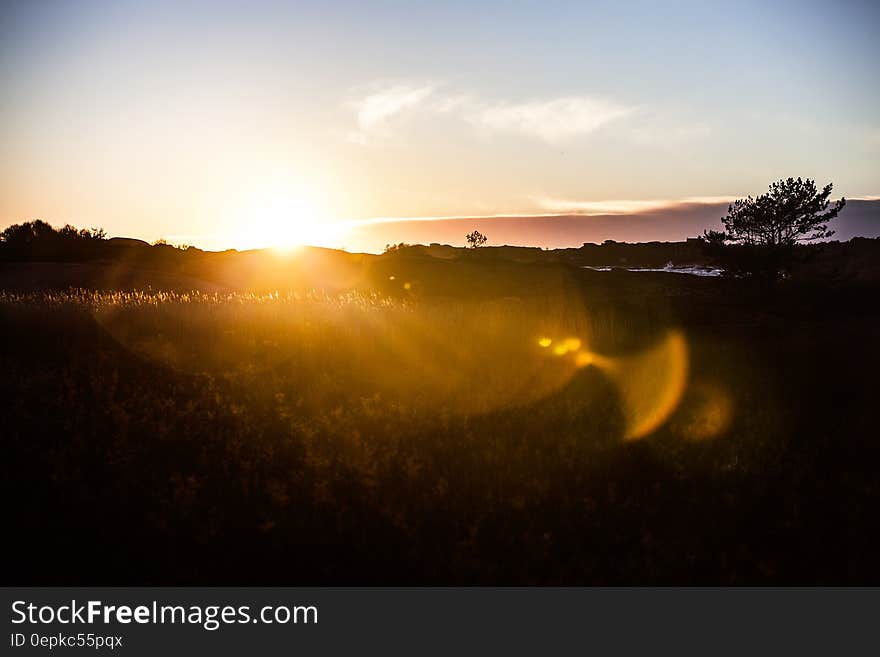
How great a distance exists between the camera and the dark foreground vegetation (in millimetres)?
4750

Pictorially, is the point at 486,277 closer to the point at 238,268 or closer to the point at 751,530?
the point at 238,268

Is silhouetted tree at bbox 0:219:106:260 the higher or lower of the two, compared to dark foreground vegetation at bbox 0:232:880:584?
higher

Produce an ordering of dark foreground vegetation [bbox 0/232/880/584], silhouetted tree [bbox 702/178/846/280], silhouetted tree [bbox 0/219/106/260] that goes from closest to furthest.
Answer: dark foreground vegetation [bbox 0/232/880/584] → silhouetted tree [bbox 702/178/846/280] → silhouetted tree [bbox 0/219/106/260]

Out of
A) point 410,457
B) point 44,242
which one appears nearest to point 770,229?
point 410,457

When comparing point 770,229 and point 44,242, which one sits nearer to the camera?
point 770,229

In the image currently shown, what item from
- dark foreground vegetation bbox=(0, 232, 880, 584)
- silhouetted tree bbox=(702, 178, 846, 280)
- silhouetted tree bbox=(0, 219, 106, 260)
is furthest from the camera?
silhouetted tree bbox=(0, 219, 106, 260)

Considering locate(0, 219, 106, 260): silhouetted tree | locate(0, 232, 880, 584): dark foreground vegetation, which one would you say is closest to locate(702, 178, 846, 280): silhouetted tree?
locate(0, 232, 880, 584): dark foreground vegetation

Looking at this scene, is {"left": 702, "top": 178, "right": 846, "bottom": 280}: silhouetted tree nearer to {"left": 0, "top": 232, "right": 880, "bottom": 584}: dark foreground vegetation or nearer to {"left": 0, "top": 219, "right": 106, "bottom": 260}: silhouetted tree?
{"left": 0, "top": 232, "right": 880, "bottom": 584}: dark foreground vegetation

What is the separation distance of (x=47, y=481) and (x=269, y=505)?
232 cm

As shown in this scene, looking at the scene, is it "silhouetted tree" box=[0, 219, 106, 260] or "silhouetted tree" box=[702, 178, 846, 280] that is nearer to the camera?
"silhouetted tree" box=[702, 178, 846, 280]

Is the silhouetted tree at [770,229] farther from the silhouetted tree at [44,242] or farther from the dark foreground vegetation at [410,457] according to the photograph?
the silhouetted tree at [44,242]

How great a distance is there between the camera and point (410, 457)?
5855 mm

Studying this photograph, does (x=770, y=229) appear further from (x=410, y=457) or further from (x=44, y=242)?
(x=44, y=242)
